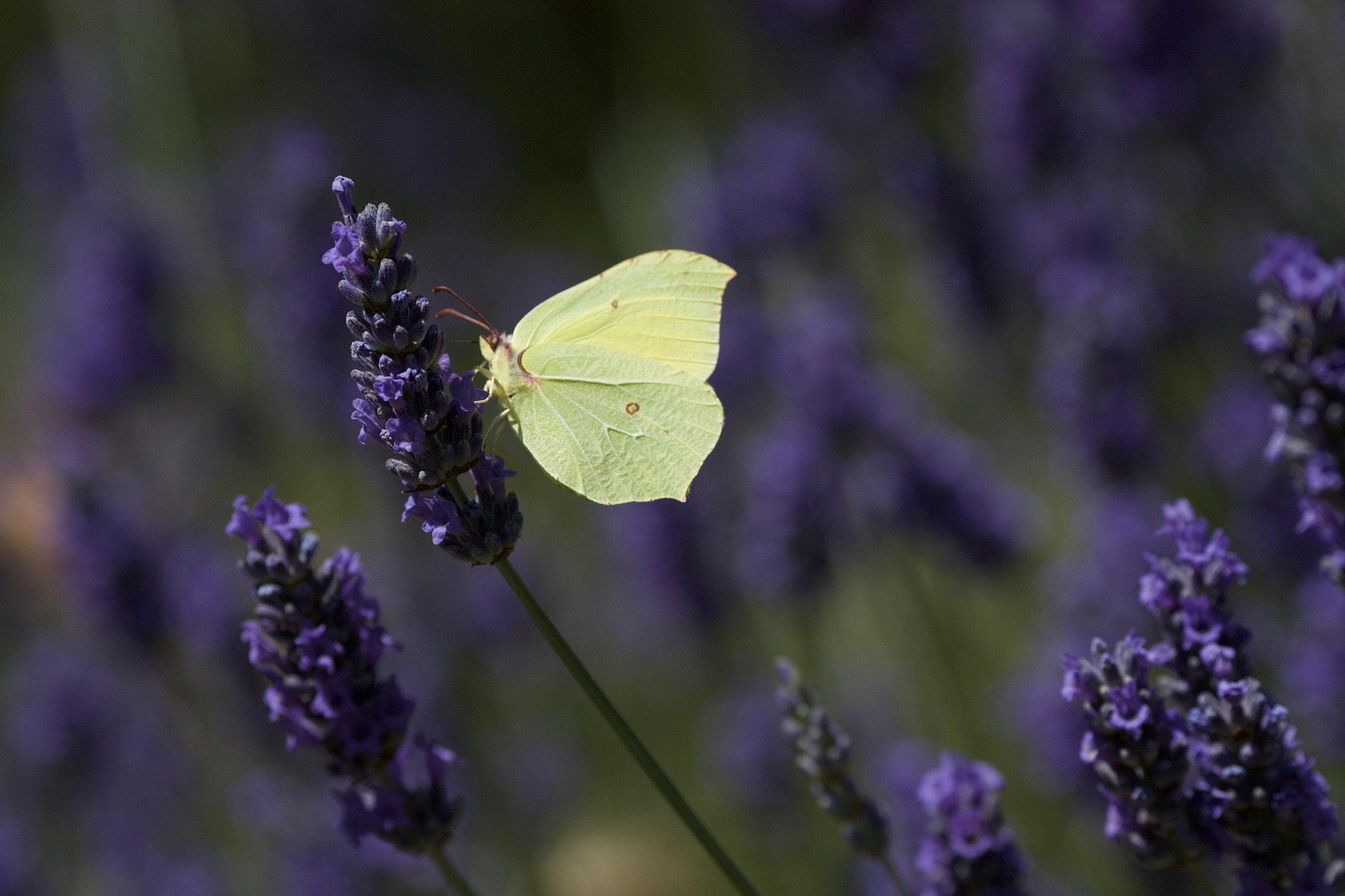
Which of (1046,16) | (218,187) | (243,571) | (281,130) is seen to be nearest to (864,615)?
(1046,16)

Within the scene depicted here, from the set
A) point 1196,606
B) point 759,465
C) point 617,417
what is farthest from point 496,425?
point 759,465

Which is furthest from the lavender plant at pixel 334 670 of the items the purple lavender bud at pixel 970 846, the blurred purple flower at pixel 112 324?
the blurred purple flower at pixel 112 324

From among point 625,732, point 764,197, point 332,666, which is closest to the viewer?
point 625,732

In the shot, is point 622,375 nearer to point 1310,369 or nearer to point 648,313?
point 648,313

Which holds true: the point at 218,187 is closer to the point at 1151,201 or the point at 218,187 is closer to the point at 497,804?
the point at 497,804

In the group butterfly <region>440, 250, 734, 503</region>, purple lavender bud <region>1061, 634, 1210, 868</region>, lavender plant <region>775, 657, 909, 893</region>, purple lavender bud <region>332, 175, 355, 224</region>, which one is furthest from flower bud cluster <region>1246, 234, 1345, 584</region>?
purple lavender bud <region>332, 175, 355, 224</region>

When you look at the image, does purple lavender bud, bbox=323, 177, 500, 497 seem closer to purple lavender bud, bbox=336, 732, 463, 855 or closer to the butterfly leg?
the butterfly leg
